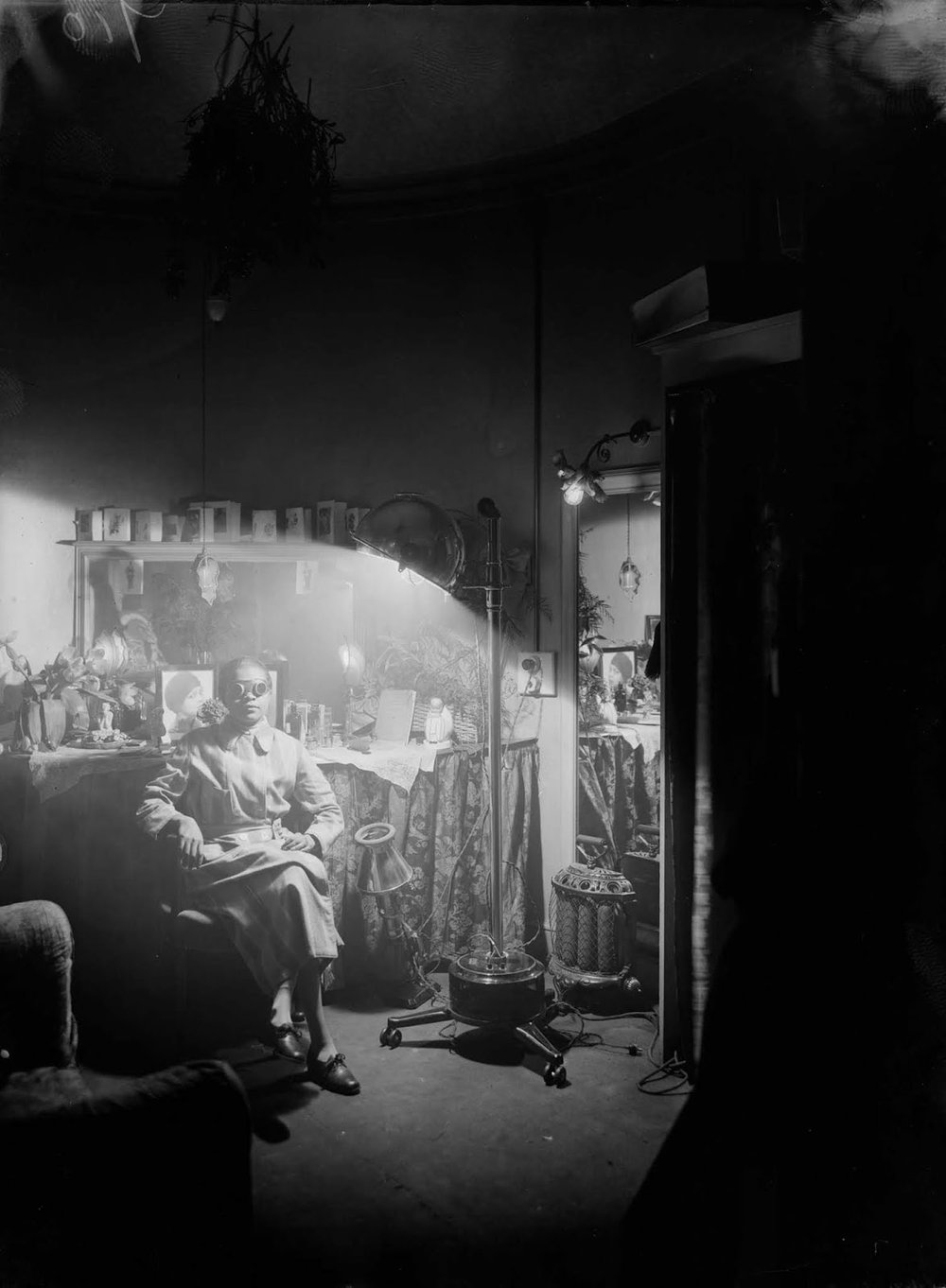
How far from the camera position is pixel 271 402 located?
3592 mm

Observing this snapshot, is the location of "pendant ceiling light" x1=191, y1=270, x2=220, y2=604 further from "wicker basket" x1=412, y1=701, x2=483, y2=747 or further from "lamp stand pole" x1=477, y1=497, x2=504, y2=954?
"lamp stand pole" x1=477, y1=497, x2=504, y2=954

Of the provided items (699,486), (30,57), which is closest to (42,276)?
(30,57)

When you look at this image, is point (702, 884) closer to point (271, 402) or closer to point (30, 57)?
point (271, 402)

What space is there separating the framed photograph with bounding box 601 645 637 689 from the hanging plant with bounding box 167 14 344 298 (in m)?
1.87

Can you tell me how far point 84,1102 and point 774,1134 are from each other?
6.07ft

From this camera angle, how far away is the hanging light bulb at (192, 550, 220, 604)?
347 centimetres

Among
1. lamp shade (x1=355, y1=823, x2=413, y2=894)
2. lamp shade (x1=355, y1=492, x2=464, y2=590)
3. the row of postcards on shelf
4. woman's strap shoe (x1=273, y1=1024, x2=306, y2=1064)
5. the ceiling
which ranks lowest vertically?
woman's strap shoe (x1=273, y1=1024, x2=306, y2=1064)

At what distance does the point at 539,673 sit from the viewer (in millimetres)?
3738

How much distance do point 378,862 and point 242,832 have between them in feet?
2.02

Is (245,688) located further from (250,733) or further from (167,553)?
(167,553)

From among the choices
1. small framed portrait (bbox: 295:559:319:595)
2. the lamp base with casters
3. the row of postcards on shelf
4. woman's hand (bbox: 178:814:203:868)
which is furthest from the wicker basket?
woman's hand (bbox: 178:814:203:868)

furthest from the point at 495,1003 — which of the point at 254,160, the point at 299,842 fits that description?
the point at 254,160

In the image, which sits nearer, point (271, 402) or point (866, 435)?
point (866, 435)

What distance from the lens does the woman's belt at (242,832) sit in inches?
118
